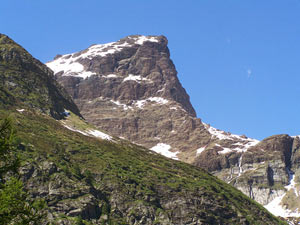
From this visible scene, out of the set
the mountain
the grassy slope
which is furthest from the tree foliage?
the grassy slope

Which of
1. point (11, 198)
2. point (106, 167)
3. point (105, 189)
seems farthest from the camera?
point (106, 167)

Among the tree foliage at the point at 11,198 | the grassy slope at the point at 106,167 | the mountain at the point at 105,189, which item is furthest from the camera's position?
the grassy slope at the point at 106,167

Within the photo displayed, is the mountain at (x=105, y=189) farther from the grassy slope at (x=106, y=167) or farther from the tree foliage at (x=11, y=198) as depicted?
the tree foliage at (x=11, y=198)

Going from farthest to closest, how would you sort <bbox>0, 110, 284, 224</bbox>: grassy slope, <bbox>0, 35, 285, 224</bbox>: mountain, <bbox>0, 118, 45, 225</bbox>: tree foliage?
<bbox>0, 110, 284, 224</bbox>: grassy slope → <bbox>0, 35, 285, 224</bbox>: mountain → <bbox>0, 118, 45, 225</bbox>: tree foliage

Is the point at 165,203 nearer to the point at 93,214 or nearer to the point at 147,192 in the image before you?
the point at 147,192

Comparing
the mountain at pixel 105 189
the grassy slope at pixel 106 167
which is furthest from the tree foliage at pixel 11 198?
the grassy slope at pixel 106 167

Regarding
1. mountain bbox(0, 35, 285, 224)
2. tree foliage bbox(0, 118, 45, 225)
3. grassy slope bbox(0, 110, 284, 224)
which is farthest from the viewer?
grassy slope bbox(0, 110, 284, 224)

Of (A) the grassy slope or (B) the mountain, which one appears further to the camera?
(A) the grassy slope

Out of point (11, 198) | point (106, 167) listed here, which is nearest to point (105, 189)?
point (106, 167)

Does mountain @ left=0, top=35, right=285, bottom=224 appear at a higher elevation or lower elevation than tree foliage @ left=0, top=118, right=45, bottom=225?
higher

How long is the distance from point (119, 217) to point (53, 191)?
82.8ft

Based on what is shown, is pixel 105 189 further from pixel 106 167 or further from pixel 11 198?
pixel 11 198

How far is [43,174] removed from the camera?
144 metres

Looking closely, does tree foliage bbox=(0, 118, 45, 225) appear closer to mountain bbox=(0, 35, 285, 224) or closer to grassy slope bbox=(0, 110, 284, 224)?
mountain bbox=(0, 35, 285, 224)
